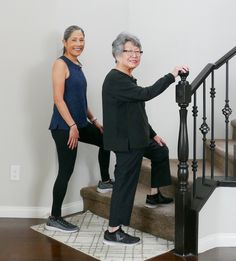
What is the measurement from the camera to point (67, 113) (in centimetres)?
303

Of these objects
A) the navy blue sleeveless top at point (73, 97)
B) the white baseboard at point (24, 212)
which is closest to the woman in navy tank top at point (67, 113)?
the navy blue sleeveless top at point (73, 97)

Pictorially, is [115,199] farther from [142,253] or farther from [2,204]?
[2,204]

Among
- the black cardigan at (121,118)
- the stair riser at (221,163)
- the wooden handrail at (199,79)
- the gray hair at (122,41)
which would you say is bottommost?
the stair riser at (221,163)

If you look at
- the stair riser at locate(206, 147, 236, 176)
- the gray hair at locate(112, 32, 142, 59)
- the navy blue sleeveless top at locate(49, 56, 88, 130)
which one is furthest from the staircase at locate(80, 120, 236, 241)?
the gray hair at locate(112, 32, 142, 59)

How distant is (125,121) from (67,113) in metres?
0.49

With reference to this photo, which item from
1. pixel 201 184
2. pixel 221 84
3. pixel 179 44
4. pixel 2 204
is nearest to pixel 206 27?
pixel 179 44

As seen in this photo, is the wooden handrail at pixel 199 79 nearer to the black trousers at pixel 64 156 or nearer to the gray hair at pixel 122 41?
the gray hair at pixel 122 41

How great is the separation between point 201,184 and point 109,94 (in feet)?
2.99

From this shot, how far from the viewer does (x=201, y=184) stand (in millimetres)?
2977

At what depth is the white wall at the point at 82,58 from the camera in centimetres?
347

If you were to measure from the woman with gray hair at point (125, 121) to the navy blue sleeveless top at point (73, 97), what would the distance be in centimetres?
40

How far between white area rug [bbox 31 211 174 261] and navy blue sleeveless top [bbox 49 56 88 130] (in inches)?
31.5

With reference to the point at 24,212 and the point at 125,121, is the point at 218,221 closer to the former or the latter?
the point at 125,121

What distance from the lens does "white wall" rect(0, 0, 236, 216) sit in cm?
347
